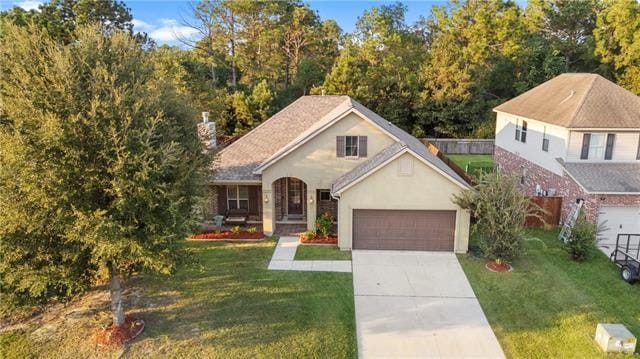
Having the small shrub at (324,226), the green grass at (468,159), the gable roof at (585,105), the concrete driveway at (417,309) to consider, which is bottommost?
the concrete driveway at (417,309)

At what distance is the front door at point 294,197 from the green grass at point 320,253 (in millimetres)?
3841

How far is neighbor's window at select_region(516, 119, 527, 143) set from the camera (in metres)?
24.9

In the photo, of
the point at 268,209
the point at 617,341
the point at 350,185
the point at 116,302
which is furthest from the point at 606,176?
the point at 116,302

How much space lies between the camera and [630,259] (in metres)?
15.7

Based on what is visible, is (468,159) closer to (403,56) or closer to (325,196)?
(403,56)

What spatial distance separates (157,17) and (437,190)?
33071 millimetres

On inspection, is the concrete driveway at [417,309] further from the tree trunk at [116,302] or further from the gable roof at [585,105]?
the gable roof at [585,105]

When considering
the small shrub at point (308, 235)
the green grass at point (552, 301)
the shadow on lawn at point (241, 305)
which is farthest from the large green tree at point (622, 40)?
the shadow on lawn at point (241, 305)

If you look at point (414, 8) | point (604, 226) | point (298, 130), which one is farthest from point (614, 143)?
point (414, 8)

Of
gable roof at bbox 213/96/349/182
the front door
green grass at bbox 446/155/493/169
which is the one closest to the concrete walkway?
gable roof at bbox 213/96/349/182

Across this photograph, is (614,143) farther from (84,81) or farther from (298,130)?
(84,81)

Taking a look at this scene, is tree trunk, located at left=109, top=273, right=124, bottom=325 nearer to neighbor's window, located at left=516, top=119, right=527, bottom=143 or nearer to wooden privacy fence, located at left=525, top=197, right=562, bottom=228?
wooden privacy fence, located at left=525, top=197, right=562, bottom=228

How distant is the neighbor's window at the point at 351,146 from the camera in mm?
19078

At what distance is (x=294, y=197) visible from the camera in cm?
2164
